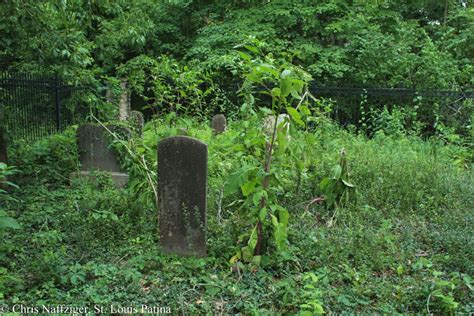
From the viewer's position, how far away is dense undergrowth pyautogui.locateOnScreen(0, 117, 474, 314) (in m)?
3.59

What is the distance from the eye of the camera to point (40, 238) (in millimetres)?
4559

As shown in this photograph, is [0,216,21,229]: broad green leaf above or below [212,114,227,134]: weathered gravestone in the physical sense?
above

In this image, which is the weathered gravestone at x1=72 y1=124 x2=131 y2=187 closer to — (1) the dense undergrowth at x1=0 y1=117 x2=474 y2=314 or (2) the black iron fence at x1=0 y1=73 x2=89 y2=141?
(1) the dense undergrowth at x1=0 y1=117 x2=474 y2=314

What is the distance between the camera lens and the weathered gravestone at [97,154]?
6.64 meters

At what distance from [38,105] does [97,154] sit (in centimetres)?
353

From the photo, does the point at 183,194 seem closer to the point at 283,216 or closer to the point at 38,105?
the point at 283,216

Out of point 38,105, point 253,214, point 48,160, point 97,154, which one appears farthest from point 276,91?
point 38,105

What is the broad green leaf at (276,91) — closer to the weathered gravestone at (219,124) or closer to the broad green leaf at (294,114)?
the broad green leaf at (294,114)

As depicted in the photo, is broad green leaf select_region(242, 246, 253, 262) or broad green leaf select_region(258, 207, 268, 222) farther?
broad green leaf select_region(242, 246, 253, 262)

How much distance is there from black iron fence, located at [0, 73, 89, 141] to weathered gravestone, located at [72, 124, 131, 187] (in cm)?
211

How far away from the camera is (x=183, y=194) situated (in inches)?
172

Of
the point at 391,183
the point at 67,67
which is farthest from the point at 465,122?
the point at 67,67

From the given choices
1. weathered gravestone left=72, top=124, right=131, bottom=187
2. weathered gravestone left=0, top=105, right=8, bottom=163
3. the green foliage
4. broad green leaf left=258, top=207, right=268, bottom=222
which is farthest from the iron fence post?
broad green leaf left=258, top=207, right=268, bottom=222

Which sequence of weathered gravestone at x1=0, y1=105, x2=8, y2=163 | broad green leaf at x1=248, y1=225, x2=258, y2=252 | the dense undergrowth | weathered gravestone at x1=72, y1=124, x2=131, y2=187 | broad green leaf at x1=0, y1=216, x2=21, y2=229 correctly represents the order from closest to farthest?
broad green leaf at x1=0, y1=216, x2=21, y2=229 → the dense undergrowth → broad green leaf at x1=248, y1=225, x2=258, y2=252 → weathered gravestone at x1=0, y1=105, x2=8, y2=163 → weathered gravestone at x1=72, y1=124, x2=131, y2=187
